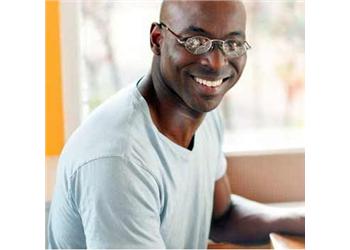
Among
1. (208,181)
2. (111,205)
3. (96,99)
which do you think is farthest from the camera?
(96,99)

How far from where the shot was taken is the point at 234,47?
98cm

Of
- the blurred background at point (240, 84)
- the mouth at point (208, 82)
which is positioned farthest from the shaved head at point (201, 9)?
the blurred background at point (240, 84)

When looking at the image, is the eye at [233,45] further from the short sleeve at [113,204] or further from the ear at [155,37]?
the short sleeve at [113,204]

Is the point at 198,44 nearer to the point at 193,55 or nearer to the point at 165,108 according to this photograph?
Result: the point at 193,55

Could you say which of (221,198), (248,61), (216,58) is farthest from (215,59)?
(248,61)

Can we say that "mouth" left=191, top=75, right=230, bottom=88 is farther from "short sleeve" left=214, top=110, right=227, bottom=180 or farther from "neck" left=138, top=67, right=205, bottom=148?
"short sleeve" left=214, top=110, right=227, bottom=180

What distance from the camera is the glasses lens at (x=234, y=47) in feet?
3.20

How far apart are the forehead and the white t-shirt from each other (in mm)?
163

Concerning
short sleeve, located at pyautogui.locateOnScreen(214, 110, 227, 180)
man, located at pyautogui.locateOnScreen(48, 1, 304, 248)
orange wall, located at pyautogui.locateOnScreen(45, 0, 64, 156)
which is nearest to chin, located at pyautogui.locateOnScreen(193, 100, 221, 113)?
man, located at pyautogui.locateOnScreen(48, 1, 304, 248)

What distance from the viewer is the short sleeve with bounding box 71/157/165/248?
3.02 ft
